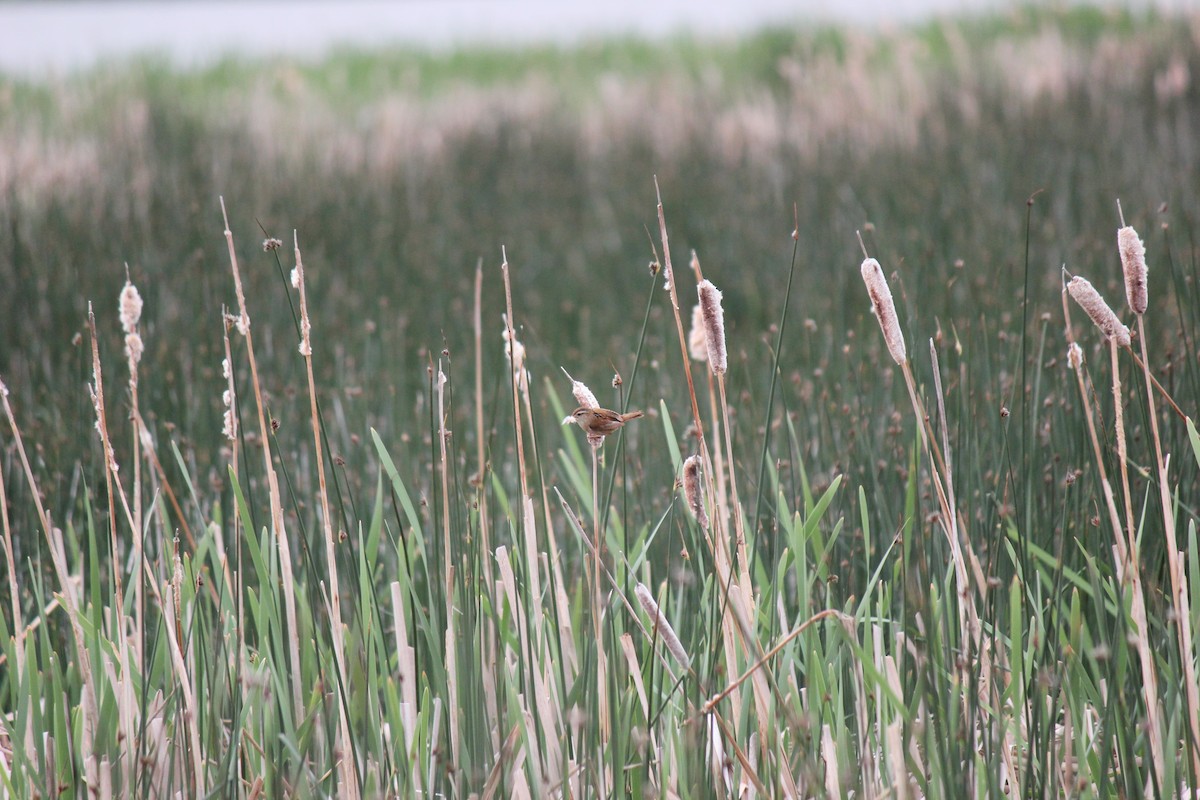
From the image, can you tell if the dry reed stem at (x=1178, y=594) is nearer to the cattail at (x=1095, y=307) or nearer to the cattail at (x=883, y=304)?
the cattail at (x=1095, y=307)

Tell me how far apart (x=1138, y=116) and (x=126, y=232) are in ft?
16.8

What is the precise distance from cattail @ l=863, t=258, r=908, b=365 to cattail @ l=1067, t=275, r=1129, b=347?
0.19 m

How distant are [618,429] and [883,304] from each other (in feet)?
2.14

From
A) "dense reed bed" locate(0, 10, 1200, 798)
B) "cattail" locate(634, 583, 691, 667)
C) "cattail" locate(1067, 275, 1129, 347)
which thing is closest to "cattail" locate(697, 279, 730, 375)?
"dense reed bed" locate(0, 10, 1200, 798)

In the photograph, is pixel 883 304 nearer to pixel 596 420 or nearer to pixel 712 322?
pixel 712 322

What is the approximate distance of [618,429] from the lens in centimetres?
168

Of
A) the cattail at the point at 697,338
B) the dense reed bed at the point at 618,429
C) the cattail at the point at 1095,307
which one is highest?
the cattail at the point at 1095,307

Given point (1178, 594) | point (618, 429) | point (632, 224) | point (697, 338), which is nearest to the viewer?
point (1178, 594)

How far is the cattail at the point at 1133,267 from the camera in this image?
110cm

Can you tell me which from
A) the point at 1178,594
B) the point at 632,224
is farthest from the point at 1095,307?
the point at 632,224

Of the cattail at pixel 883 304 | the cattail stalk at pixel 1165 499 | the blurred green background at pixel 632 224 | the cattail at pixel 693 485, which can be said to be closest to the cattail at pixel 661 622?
the cattail at pixel 693 485

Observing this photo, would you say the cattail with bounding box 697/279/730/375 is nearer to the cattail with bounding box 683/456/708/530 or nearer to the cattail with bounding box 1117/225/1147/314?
the cattail with bounding box 683/456/708/530

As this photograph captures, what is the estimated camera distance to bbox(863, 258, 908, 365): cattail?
1086 millimetres

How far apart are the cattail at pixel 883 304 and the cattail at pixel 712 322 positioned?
156mm
